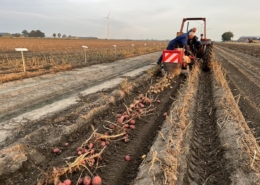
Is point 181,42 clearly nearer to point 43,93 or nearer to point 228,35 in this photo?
point 43,93

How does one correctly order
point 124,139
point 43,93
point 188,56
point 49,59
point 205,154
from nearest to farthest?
point 205,154, point 124,139, point 43,93, point 188,56, point 49,59

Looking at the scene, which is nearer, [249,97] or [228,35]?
[249,97]

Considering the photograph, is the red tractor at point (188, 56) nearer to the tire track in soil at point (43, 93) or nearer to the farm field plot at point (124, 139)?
the farm field plot at point (124, 139)

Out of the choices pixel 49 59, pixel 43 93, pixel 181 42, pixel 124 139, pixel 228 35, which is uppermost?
pixel 228 35

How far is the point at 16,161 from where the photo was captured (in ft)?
10.1

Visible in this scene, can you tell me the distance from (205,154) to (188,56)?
6.37 m

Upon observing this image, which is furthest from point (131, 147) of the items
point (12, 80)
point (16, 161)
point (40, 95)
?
point (12, 80)

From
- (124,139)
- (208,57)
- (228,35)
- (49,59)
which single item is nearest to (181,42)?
(208,57)

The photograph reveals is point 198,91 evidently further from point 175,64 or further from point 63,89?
point 63,89

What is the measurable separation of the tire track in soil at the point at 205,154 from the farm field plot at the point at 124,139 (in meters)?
0.01

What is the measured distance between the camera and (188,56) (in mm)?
9227

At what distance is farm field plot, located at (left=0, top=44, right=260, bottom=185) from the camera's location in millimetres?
2871

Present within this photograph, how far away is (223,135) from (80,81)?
19.2 feet

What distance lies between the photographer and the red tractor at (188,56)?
8172mm
